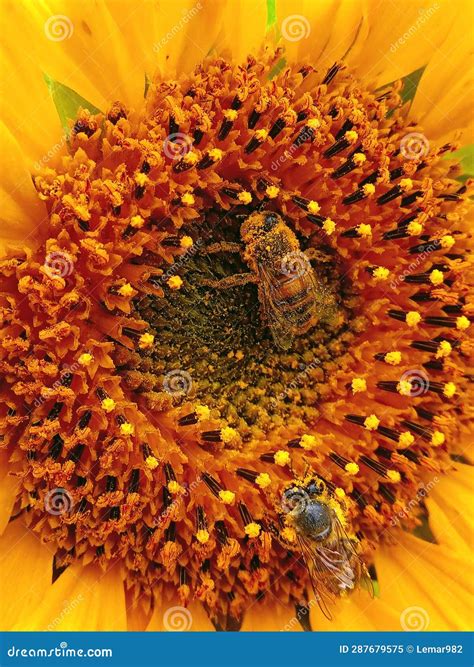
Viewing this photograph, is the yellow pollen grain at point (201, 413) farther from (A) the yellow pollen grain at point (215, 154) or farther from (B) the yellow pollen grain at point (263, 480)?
(A) the yellow pollen grain at point (215, 154)

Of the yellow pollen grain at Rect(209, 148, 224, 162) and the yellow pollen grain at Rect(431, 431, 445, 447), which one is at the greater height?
the yellow pollen grain at Rect(209, 148, 224, 162)

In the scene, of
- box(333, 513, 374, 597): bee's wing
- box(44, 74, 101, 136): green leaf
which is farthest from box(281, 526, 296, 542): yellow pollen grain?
box(44, 74, 101, 136): green leaf

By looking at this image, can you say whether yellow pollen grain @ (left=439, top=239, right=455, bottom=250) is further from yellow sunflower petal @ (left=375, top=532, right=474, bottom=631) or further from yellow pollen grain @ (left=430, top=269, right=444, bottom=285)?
yellow sunflower petal @ (left=375, top=532, right=474, bottom=631)

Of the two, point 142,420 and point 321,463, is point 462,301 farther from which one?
point 142,420

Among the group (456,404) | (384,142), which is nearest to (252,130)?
(384,142)

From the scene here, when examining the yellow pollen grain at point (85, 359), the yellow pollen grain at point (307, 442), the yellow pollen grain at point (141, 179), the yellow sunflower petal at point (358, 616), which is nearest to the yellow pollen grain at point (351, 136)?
the yellow pollen grain at point (141, 179)
